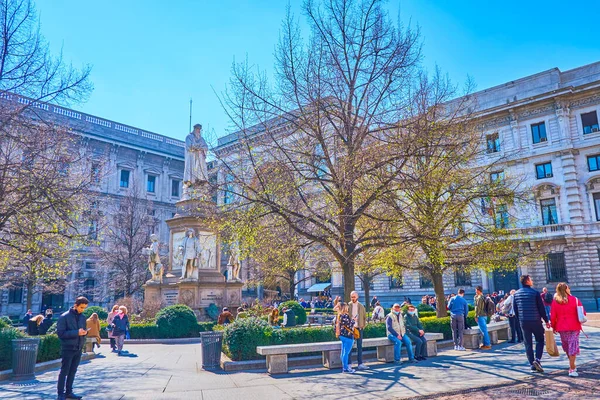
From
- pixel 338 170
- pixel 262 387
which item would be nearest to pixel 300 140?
pixel 338 170

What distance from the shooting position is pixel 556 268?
3575cm

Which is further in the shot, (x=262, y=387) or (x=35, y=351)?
(x=35, y=351)

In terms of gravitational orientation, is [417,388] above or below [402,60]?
below

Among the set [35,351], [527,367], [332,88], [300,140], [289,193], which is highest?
[332,88]

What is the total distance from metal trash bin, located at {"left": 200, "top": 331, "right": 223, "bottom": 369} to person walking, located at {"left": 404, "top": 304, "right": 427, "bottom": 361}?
4.60 meters

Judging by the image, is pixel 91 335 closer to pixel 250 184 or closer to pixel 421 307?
pixel 250 184

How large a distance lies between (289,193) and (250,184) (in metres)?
1.17

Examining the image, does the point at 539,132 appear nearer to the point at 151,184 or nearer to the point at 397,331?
the point at 397,331

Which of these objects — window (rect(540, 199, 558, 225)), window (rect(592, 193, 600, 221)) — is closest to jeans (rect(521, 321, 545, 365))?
window (rect(540, 199, 558, 225))

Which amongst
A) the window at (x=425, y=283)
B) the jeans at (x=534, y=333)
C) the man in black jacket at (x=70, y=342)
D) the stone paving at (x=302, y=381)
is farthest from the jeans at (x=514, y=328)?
the window at (x=425, y=283)

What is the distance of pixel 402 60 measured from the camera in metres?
13.6

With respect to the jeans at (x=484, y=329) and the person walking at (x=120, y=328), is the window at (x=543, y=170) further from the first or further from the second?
the person walking at (x=120, y=328)

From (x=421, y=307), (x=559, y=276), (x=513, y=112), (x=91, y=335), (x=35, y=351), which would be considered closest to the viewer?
(x=35, y=351)

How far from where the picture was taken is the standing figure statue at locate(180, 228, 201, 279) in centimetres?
1973
